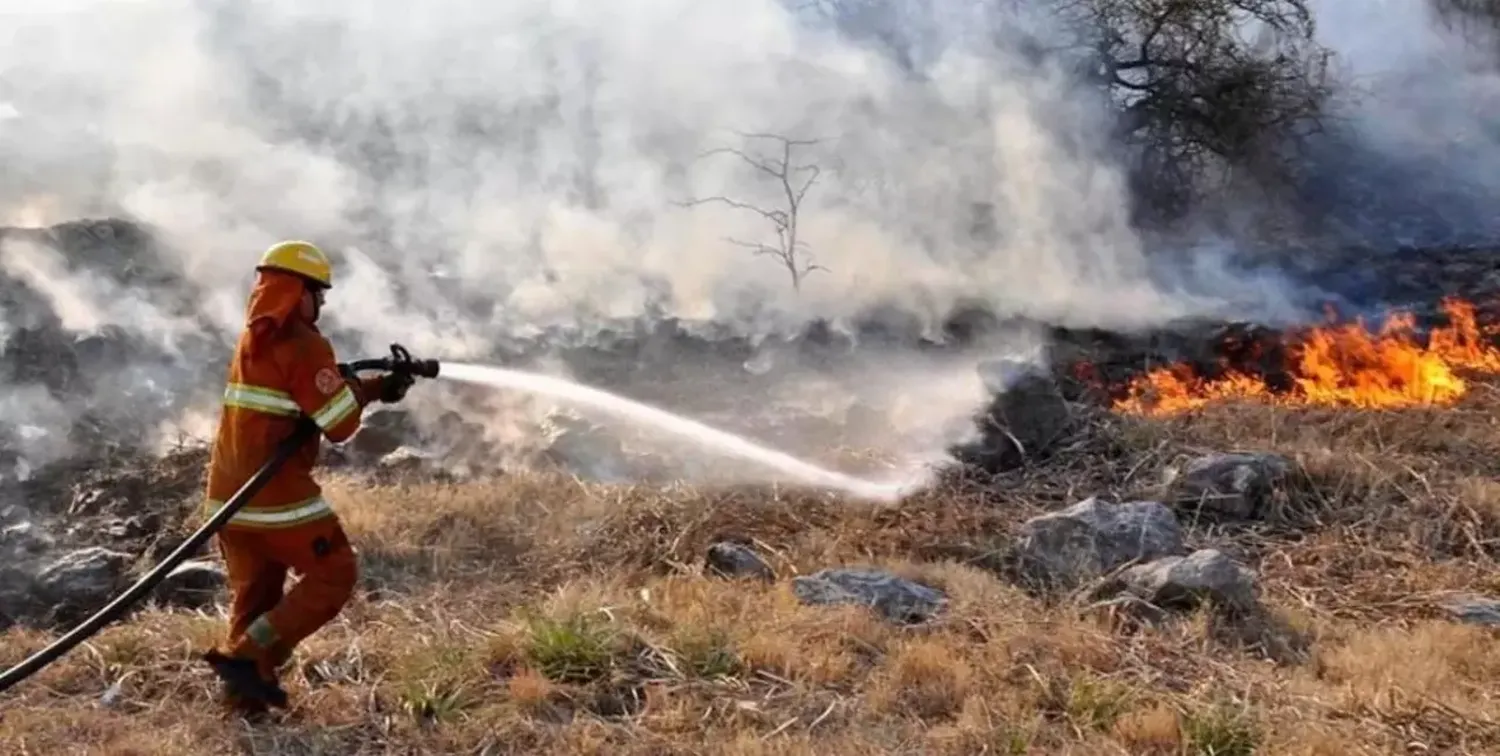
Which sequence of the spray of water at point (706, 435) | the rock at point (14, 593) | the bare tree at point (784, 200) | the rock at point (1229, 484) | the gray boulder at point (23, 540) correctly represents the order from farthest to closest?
the bare tree at point (784, 200), the gray boulder at point (23, 540), the spray of water at point (706, 435), the rock at point (1229, 484), the rock at point (14, 593)

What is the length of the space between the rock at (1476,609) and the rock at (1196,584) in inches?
31.7

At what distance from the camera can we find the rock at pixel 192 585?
5859 mm

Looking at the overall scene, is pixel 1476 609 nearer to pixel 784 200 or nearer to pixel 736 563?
pixel 736 563

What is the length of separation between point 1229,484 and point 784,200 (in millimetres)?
6441

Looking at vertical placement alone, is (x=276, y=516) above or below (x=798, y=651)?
above

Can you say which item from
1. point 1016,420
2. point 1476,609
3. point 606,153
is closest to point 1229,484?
point 1016,420

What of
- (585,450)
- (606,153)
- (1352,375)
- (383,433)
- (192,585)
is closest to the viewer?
(192,585)

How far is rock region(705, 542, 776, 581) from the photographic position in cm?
571

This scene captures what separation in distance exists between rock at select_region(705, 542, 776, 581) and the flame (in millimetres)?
3581

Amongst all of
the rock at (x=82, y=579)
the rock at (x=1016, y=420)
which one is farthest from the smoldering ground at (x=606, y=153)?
the rock at (x=82, y=579)

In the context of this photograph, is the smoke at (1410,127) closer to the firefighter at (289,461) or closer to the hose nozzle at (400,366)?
the hose nozzle at (400,366)

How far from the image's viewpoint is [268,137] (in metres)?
12.2

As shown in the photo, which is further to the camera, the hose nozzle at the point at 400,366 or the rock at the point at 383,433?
the rock at the point at 383,433

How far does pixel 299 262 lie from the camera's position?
3.97m
